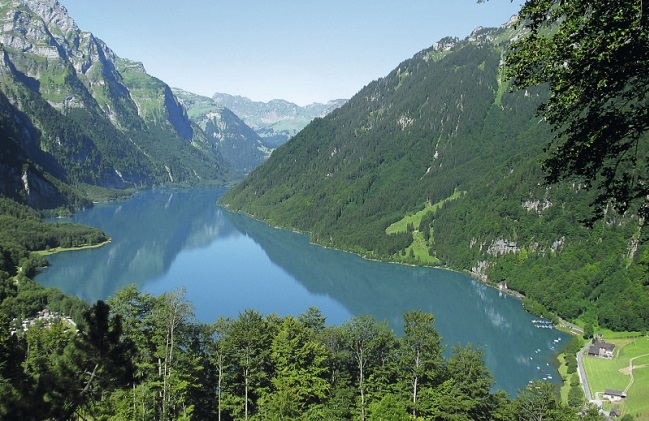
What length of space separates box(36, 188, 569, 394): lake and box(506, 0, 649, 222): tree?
70.8 m

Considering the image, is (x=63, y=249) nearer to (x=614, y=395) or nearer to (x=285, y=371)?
(x=285, y=371)

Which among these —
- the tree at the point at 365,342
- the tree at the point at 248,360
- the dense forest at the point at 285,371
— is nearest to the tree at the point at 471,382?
the dense forest at the point at 285,371

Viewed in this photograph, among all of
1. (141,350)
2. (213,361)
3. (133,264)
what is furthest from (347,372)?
(133,264)

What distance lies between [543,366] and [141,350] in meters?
70.2

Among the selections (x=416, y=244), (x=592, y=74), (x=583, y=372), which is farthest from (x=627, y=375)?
(x=416, y=244)

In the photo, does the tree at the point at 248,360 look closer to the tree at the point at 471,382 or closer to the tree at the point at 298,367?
the tree at the point at 298,367

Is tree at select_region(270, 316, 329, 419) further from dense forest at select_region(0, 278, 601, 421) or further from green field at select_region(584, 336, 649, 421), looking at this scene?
green field at select_region(584, 336, 649, 421)

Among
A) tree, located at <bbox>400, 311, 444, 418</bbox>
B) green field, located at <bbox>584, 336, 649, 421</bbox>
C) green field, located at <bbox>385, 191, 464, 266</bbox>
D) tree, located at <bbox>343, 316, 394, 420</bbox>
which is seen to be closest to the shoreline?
green field, located at <bbox>385, 191, 464, 266</bbox>

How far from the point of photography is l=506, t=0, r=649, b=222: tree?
948cm

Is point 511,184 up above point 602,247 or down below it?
above

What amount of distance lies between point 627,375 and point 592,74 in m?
79.3

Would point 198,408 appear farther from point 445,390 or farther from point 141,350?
point 445,390

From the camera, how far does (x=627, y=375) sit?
2835 inches

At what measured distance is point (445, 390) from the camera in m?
41.1
